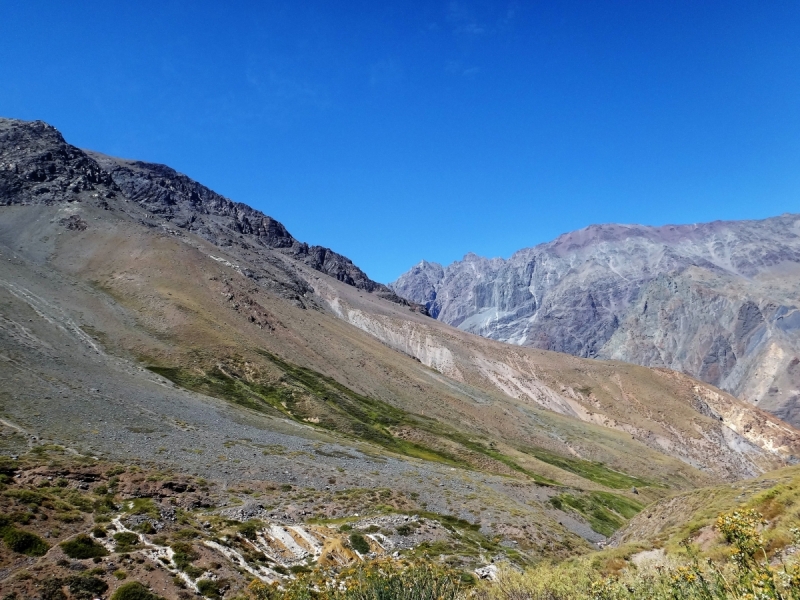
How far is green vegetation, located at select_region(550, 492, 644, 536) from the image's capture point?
174ft

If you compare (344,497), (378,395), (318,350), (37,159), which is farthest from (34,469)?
(37,159)

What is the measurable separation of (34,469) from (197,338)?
60.6 m

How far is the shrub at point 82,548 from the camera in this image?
686 inches

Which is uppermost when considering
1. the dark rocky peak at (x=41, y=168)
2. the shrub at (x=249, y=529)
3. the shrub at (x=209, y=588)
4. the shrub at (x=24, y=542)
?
the dark rocky peak at (x=41, y=168)

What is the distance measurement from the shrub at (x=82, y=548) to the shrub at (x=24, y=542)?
2.19 feet

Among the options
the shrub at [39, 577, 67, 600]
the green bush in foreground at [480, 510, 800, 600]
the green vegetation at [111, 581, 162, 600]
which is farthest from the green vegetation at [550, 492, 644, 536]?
the shrub at [39, 577, 67, 600]

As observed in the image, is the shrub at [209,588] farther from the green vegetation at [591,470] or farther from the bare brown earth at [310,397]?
the green vegetation at [591,470]

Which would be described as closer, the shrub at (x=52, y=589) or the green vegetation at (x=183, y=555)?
the shrub at (x=52, y=589)

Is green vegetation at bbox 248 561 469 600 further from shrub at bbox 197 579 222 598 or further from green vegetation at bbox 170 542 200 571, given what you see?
green vegetation at bbox 170 542 200 571

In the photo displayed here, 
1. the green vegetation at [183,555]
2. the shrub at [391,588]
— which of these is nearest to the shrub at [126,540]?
the green vegetation at [183,555]

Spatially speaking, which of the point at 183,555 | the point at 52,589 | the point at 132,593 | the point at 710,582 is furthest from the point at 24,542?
the point at 710,582

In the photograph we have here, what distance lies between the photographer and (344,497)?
34.7 m

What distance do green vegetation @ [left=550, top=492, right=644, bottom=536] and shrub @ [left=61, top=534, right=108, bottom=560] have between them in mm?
45517

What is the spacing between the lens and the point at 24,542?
56.5 feet
